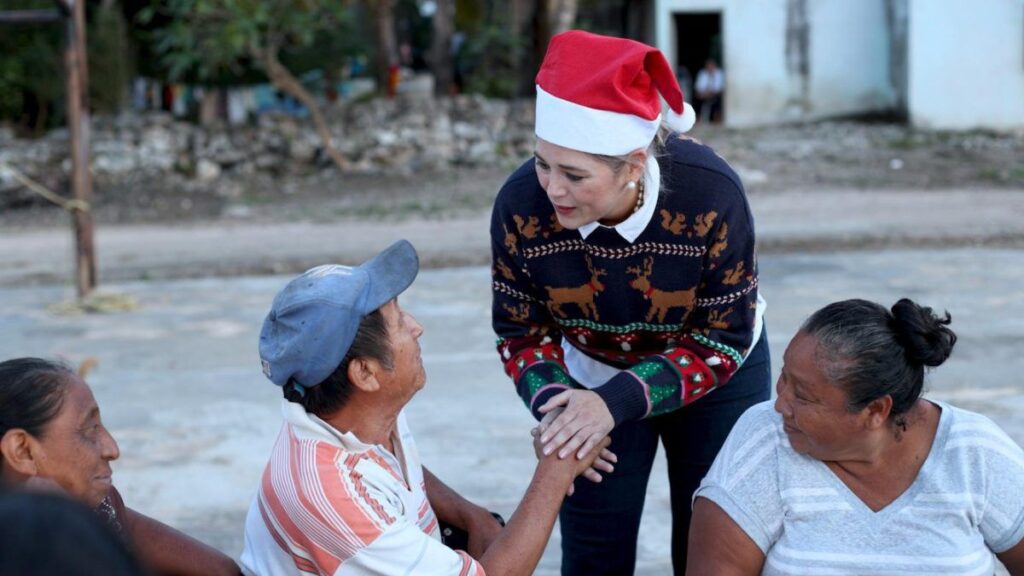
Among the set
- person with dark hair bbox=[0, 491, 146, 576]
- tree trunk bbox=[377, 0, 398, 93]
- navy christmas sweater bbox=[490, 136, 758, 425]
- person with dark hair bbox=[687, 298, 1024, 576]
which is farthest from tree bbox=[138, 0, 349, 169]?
person with dark hair bbox=[0, 491, 146, 576]

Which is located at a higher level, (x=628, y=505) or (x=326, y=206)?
(x=628, y=505)


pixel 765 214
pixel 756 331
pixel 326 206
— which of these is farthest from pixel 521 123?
pixel 756 331

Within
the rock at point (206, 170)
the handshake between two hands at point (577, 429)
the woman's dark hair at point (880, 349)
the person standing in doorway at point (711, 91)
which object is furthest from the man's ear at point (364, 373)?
the person standing in doorway at point (711, 91)

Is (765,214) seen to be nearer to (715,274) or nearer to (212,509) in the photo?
(212,509)

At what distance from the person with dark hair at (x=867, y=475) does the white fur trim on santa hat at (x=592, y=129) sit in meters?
0.54

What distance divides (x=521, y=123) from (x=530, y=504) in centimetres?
1447

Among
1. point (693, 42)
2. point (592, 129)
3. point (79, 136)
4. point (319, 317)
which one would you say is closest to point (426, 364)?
point (79, 136)

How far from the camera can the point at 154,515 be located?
14.3ft

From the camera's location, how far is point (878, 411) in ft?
7.73

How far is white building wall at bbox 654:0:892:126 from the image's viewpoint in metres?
18.9

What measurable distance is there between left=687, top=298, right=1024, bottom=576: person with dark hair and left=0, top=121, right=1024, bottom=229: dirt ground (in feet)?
33.3

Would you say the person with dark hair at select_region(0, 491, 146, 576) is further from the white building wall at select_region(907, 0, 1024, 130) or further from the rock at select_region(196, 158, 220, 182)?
the white building wall at select_region(907, 0, 1024, 130)

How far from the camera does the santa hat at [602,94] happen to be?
2.52 m

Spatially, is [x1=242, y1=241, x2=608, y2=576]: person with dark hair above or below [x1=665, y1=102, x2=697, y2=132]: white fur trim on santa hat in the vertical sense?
below
